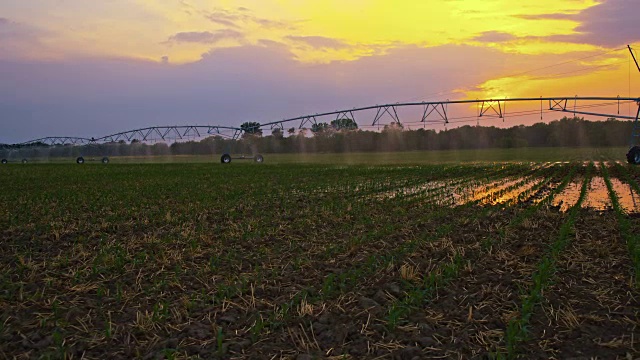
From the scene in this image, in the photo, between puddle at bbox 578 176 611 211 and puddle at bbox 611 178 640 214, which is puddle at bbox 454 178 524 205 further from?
puddle at bbox 611 178 640 214

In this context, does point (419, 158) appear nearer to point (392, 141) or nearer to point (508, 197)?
point (392, 141)

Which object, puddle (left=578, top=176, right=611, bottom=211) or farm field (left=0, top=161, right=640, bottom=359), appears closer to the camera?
farm field (left=0, top=161, right=640, bottom=359)

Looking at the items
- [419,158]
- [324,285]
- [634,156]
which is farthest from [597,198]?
[419,158]

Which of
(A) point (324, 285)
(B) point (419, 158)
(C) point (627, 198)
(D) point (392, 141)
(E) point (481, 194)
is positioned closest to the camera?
(A) point (324, 285)

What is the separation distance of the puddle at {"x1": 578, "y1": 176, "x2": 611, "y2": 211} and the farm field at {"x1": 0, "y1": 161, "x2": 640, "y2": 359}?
1.57 m

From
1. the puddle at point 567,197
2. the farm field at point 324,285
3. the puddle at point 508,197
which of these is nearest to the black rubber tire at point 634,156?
the puddle at point 567,197

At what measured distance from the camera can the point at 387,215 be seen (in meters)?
13.5

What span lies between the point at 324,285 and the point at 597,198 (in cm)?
1470

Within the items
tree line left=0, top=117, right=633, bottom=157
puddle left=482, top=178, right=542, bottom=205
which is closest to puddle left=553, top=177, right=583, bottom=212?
puddle left=482, top=178, right=542, bottom=205

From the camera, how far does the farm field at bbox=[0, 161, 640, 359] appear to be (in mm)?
4809

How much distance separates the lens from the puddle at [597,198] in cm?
1495

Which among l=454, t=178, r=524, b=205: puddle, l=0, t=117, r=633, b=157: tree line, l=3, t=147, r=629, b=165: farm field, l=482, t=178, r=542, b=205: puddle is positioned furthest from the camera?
l=0, t=117, r=633, b=157: tree line

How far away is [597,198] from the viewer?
17.2m

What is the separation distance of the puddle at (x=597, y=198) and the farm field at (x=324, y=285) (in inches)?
61.9
